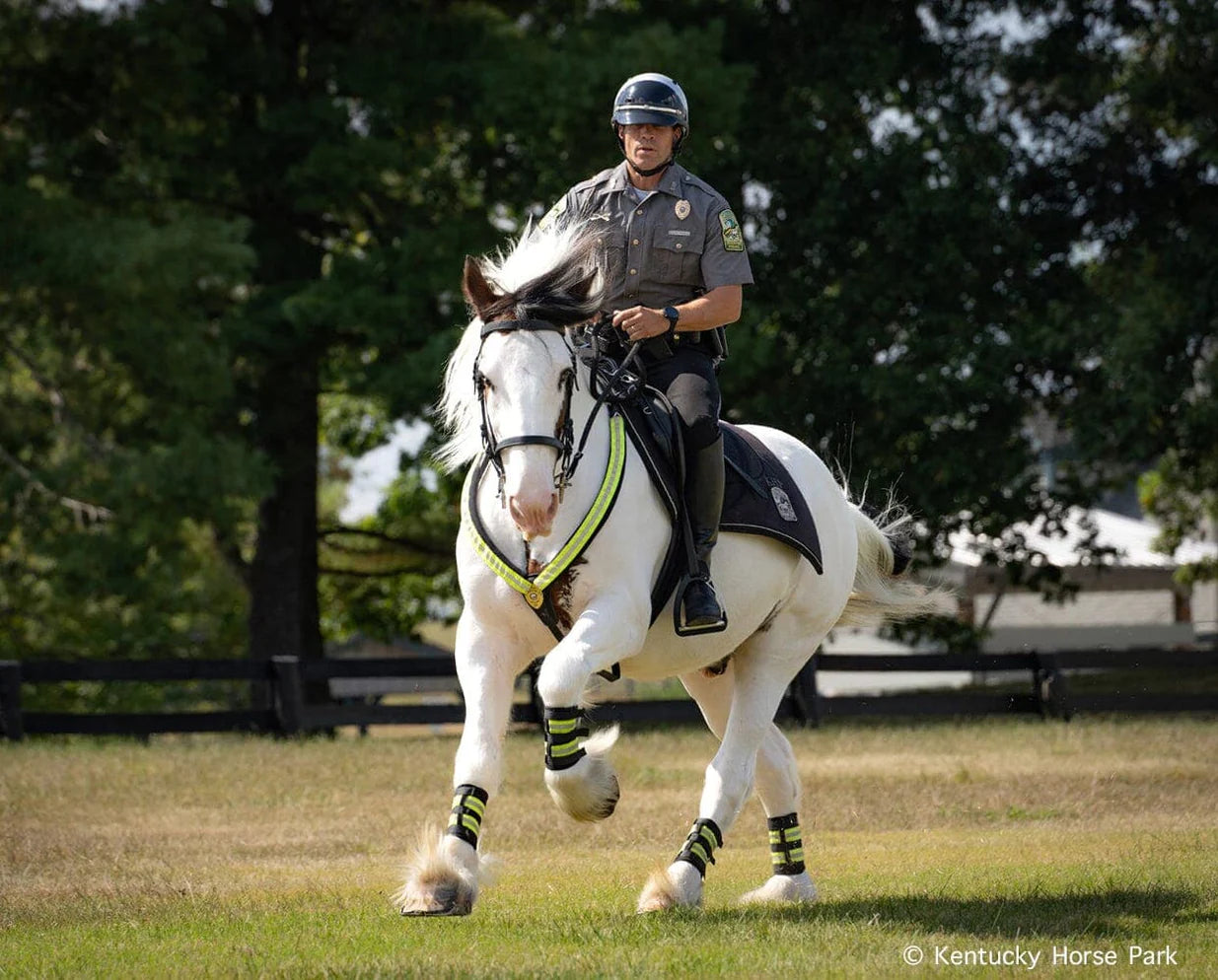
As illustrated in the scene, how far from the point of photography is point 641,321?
23.5 ft

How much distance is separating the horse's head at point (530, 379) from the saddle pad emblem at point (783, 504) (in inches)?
59.6

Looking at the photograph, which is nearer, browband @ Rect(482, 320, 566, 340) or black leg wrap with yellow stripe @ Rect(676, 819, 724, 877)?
browband @ Rect(482, 320, 566, 340)

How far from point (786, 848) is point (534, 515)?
96.6 inches

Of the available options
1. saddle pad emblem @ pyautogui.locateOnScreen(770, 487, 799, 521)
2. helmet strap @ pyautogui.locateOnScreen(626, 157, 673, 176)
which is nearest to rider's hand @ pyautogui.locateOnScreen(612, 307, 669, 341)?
helmet strap @ pyautogui.locateOnScreen(626, 157, 673, 176)

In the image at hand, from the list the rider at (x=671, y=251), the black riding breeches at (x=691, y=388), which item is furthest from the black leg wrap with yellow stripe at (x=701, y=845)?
the black riding breeches at (x=691, y=388)

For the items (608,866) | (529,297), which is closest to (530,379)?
(529,297)

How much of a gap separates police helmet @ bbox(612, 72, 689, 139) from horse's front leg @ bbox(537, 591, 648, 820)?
→ 84.3 inches

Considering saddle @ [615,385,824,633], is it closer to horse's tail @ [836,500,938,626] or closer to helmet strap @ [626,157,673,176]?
helmet strap @ [626,157,673,176]

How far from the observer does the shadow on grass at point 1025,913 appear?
6.47 meters

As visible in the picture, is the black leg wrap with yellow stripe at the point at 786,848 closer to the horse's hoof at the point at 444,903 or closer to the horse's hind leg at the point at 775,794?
the horse's hind leg at the point at 775,794

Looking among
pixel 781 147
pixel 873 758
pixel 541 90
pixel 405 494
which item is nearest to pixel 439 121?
pixel 541 90

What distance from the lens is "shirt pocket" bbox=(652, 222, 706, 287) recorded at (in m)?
7.48

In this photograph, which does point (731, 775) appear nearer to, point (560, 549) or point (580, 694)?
point (580, 694)

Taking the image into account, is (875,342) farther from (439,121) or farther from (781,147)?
(439,121)
